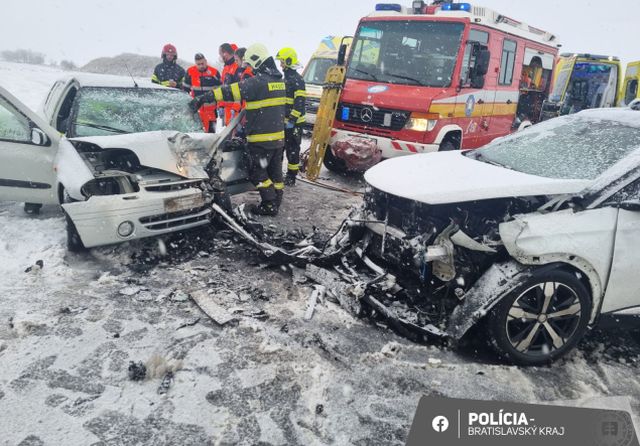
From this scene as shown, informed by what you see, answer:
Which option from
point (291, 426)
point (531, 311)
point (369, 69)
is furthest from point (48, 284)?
point (369, 69)

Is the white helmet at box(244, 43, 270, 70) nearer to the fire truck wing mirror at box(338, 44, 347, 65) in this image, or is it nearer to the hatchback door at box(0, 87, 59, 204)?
the hatchback door at box(0, 87, 59, 204)

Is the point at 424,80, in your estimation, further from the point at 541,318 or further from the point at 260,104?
the point at 541,318

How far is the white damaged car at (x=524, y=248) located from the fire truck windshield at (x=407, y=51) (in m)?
3.74

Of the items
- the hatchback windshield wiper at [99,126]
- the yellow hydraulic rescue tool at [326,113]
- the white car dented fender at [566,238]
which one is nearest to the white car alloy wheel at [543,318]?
the white car dented fender at [566,238]

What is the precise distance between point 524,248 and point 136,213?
3085 mm

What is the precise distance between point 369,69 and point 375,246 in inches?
183

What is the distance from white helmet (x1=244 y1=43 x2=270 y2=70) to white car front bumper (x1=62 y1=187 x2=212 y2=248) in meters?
1.98

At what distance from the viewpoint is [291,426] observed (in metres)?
2.33

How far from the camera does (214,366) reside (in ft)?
9.02

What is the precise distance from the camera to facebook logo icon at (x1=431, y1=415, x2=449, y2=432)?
8.01 ft

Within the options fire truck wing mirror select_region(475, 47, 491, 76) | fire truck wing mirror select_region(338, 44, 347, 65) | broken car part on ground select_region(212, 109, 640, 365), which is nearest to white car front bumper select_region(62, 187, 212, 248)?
broken car part on ground select_region(212, 109, 640, 365)

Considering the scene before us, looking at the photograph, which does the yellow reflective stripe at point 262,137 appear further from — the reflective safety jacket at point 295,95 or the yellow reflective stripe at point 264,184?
the reflective safety jacket at point 295,95

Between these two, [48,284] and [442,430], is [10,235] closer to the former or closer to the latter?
[48,284]

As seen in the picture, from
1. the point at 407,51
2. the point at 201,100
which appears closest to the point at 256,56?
the point at 201,100
